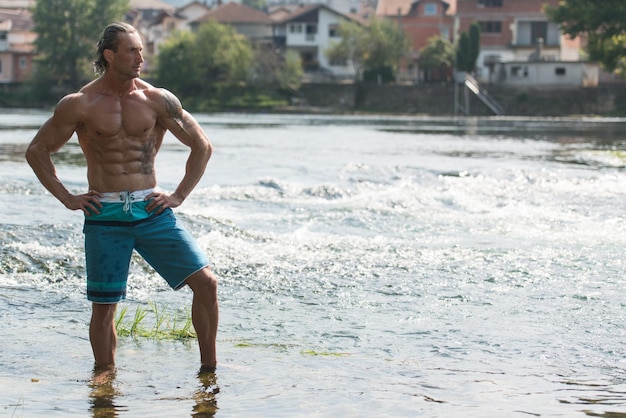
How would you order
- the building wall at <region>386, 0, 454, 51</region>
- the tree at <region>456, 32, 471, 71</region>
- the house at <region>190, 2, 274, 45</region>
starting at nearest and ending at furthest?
the tree at <region>456, 32, 471, 71</region> < the building wall at <region>386, 0, 454, 51</region> < the house at <region>190, 2, 274, 45</region>

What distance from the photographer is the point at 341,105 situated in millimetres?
86312

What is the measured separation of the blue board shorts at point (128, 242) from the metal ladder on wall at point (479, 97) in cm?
7292

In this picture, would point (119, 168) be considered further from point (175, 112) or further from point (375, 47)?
point (375, 47)

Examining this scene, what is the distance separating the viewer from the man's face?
7047 mm

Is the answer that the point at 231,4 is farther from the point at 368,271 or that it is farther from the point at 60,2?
the point at 368,271

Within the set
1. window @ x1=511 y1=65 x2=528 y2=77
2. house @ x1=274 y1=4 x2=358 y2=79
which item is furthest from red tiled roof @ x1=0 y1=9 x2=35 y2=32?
window @ x1=511 y1=65 x2=528 y2=77

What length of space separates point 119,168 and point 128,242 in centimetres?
46

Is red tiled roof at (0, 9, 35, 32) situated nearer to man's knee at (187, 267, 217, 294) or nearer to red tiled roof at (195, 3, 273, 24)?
red tiled roof at (195, 3, 273, 24)

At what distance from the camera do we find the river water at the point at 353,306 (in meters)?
7.20

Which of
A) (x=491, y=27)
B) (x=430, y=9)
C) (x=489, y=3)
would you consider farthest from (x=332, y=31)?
(x=491, y=27)

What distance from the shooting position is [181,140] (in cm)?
739

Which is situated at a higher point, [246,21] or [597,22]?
[246,21]

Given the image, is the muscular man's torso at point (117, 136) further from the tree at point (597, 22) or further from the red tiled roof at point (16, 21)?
the red tiled roof at point (16, 21)

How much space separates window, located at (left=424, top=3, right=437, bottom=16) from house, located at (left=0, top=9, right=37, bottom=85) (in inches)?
1514
